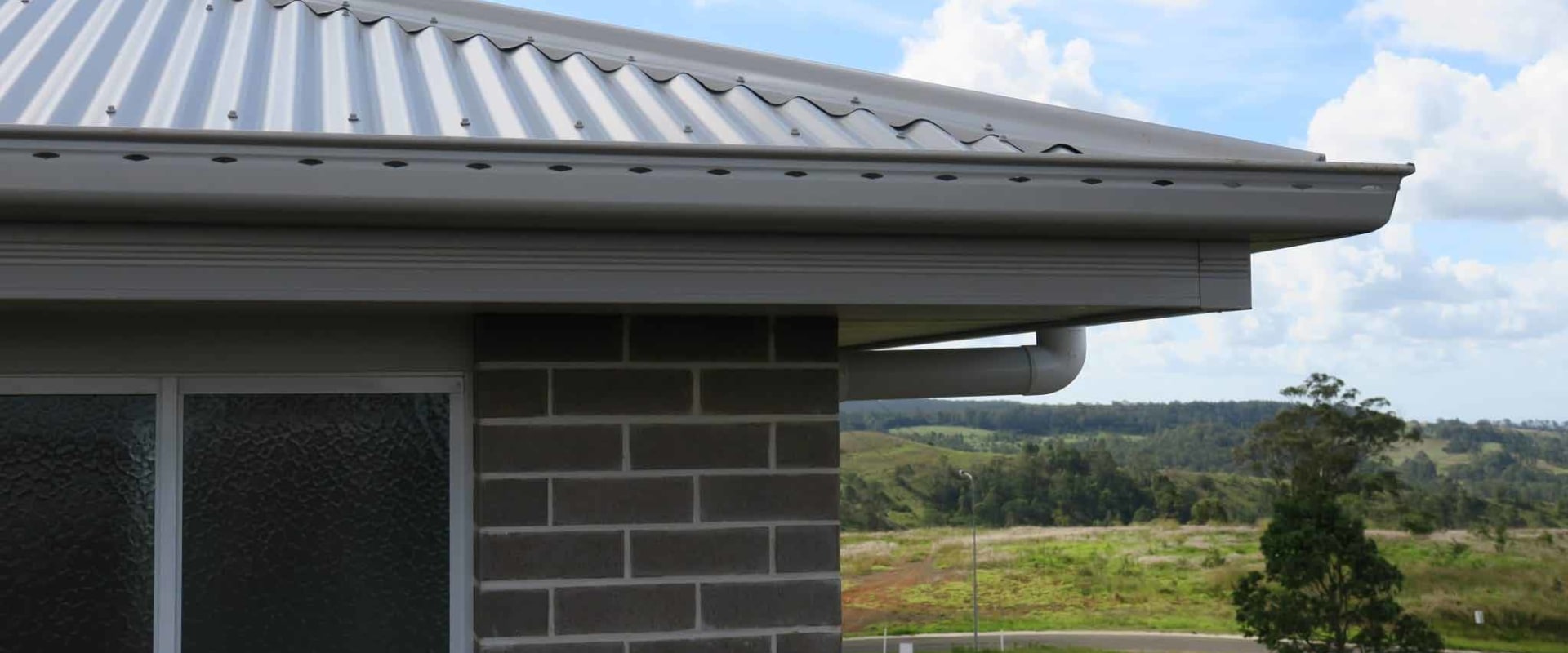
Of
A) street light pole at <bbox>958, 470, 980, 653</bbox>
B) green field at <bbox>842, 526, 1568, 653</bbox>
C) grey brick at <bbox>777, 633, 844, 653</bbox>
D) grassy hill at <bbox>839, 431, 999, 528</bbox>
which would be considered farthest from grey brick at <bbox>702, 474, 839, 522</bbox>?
street light pole at <bbox>958, 470, 980, 653</bbox>

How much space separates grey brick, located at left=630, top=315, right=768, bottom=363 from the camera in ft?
9.11

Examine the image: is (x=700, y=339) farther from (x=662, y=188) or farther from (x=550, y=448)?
(x=662, y=188)

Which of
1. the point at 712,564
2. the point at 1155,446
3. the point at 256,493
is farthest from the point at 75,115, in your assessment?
the point at 1155,446

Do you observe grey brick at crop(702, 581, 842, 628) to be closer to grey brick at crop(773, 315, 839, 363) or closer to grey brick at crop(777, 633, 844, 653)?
grey brick at crop(777, 633, 844, 653)

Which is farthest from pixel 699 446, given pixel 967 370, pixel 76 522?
pixel 967 370

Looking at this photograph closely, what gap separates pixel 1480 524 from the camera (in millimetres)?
34844

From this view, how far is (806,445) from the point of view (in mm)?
2848

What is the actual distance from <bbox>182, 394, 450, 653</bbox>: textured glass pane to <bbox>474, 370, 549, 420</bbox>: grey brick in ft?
0.55

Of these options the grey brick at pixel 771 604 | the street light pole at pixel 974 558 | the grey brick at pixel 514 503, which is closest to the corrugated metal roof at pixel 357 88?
the grey brick at pixel 514 503

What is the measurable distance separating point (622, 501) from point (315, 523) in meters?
0.62

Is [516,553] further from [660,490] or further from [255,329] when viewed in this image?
[255,329]

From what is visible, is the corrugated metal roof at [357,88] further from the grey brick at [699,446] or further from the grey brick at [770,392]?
the grey brick at [699,446]

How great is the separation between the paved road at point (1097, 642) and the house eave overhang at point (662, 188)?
31913 millimetres

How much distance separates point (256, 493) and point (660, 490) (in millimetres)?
809
